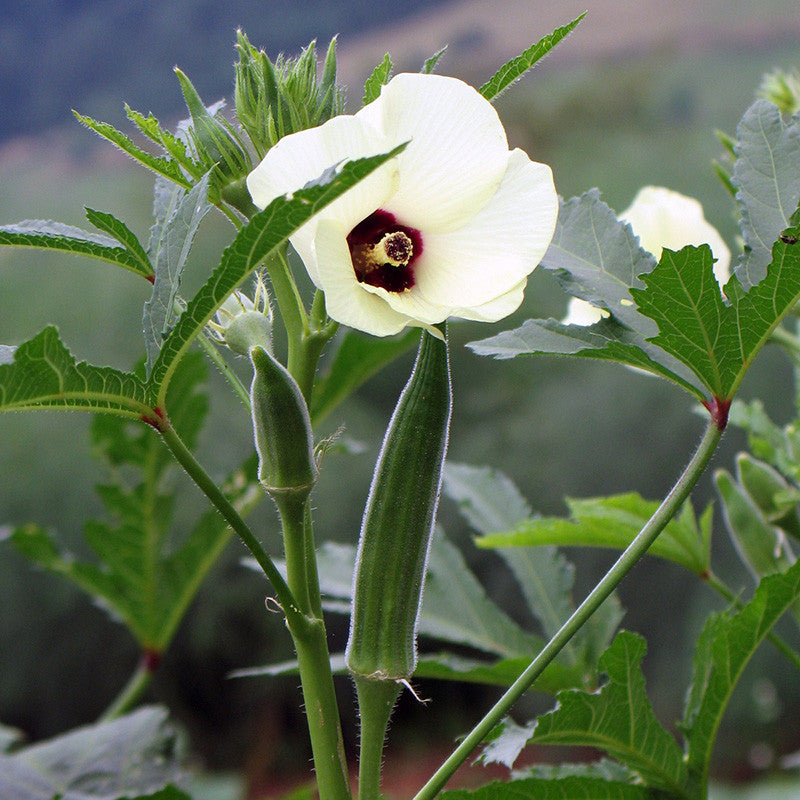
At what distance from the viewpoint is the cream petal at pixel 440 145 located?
0.25 meters

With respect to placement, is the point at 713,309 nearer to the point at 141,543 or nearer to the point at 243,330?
the point at 243,330

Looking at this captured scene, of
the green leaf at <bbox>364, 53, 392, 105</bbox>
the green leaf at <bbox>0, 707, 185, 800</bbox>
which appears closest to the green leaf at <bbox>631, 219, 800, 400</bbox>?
the green leaf at <bbox>364, 53, 392, 105</bbox>

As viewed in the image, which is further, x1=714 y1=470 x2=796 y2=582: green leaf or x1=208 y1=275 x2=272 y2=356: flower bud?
x1=714 y1=470 x2=796 y2=582: green leaf

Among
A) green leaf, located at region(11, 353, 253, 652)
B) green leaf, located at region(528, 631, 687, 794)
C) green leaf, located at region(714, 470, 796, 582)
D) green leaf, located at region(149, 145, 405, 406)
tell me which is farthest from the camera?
green leaf, located at region(11, 353, 253, 652)

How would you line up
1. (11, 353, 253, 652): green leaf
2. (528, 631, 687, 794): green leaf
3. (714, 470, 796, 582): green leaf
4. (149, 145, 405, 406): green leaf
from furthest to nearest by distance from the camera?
(11, 353, 253, 652): green leaf
(714, 470, 796, 582): green leaf
(528, 631, 687, 794): green leaf
(149, 145, 405, 406): green leaf

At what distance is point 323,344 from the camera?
284mm

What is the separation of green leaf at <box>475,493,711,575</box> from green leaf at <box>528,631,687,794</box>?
0.08 m

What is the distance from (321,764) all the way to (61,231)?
19 centimetres

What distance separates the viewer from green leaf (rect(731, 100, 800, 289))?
33 cm

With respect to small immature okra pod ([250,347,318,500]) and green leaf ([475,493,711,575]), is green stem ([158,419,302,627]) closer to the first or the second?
small immature okra pod ([250,347,318,500])

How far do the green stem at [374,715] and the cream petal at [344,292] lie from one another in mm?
120

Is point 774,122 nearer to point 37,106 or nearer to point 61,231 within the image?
point 61,231

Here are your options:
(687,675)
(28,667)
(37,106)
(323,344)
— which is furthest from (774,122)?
(37,106)

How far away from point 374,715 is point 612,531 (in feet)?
0.56
